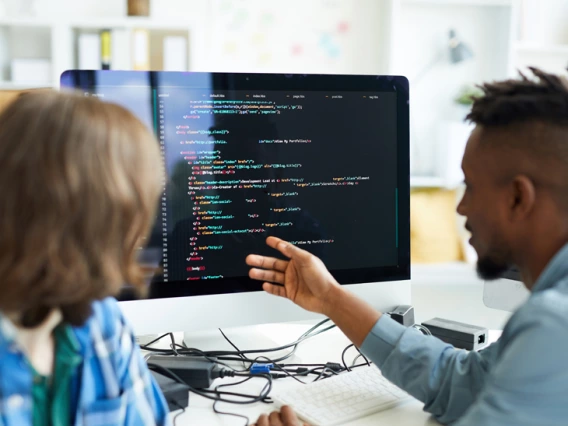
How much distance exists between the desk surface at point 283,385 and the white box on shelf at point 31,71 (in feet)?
6.38

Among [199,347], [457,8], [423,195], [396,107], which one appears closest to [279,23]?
[457,8]

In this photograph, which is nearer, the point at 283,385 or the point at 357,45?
the point at 283,385

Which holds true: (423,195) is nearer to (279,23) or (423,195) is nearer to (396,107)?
(279,23)

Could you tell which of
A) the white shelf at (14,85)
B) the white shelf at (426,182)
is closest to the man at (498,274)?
the white shelf at (426,182)

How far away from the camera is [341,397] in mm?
1013

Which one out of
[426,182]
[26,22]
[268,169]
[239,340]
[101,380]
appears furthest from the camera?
[426,182]

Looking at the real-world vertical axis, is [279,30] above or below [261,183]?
above

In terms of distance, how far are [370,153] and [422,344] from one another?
0.39 metres

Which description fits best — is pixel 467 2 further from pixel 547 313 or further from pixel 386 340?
pixel 547 313

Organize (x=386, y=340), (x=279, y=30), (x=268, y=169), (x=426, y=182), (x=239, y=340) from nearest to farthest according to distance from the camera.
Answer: (x=386, y=340), (x=268, y=169), (x=239, y=340), (x=426, y=182), (x=279, y=30)

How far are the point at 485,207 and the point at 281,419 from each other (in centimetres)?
45

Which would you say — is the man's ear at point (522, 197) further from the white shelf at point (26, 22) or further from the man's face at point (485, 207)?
the white shelf at point (26, 22)

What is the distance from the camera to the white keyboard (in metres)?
0.95

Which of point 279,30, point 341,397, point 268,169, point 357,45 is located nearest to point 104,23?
point 279,30
